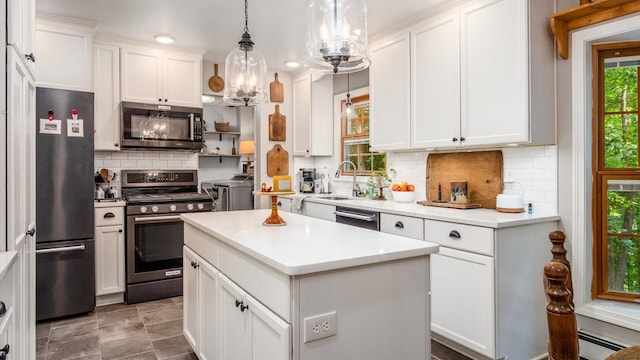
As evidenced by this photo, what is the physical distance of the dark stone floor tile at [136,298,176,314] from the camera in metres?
3.57

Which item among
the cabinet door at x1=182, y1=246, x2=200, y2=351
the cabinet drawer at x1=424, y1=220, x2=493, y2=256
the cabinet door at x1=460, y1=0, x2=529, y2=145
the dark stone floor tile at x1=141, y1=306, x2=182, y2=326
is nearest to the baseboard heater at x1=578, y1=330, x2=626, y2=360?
the cabinet drawer at x1=424, y1=220, x2=493, y2=256

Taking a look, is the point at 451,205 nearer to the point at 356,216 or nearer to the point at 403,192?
the point at 403,192

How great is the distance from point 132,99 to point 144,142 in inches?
18.4

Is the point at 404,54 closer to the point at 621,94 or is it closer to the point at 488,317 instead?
the point at 621,94

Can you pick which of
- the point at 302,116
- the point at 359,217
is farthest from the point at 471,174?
the point at 302,116

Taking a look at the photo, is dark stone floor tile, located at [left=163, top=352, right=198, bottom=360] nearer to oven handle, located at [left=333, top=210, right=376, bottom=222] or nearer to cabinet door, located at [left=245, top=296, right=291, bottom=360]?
cabinet door, located at [left=245, top=296, right=291, bottom=360]

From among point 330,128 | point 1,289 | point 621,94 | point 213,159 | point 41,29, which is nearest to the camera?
point 1,289

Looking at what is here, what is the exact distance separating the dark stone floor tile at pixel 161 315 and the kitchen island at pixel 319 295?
1.47 metres

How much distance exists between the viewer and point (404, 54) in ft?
11.5

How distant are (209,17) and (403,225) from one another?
8.18 feet

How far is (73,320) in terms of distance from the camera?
3.31 metres

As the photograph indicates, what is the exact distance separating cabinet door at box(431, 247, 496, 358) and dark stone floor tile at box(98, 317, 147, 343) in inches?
88.8

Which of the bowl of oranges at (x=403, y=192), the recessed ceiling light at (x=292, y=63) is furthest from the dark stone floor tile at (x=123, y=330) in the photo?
the recessed ceiling light at (x=292, y=63)

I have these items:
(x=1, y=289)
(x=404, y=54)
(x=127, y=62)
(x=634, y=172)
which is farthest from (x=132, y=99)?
(x=634, y=172)
